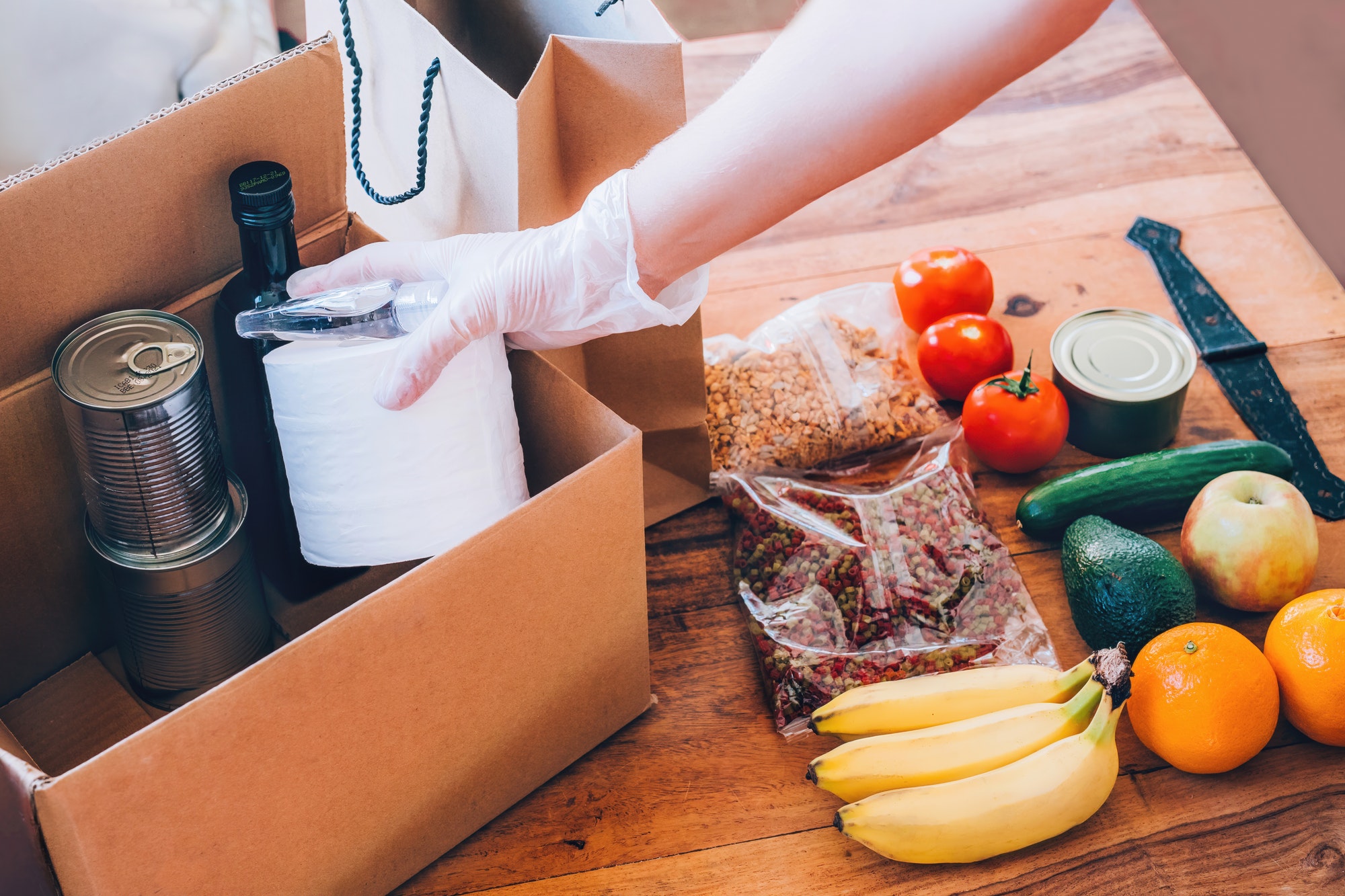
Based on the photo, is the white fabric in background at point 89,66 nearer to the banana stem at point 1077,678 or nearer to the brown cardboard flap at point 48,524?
the brown cardboard flap at point 48,524

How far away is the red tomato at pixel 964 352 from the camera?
101cm

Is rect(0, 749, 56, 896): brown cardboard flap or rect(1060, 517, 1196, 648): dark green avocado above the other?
rect(0, 749, 56, 896): brown cardboard flap

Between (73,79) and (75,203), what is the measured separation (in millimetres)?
229

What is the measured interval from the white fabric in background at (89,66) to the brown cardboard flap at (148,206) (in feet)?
0.44

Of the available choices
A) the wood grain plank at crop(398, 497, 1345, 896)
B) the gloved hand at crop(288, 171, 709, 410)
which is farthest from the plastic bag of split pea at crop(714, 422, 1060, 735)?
the gloved hand at crop(288, 171, 709, 410)

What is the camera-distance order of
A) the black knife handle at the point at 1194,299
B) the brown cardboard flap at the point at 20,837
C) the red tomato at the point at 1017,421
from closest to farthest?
1. the brown cardboard flap at the point at 20,837
2. the red tomato at the point at 1017,421
3. the black knife handle at the point at 1194,299

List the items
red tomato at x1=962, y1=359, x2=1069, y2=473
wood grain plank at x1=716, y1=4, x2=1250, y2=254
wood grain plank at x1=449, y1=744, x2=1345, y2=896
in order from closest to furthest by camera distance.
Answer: wood grain plank at x1=449, y1=744, x2=1345, y2=896, red tomato at x1=962, y1=359, x2=1069, y2=473, wood grain plank at x1=716, y1=4, x2=1250, y2=254

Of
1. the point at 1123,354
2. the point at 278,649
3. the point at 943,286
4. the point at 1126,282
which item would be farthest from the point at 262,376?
the point at 1126,282


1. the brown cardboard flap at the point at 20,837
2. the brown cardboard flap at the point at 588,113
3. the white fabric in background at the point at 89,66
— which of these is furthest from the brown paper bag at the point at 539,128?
the brown cardboard flap at the point at 20,837

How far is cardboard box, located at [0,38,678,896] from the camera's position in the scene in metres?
0.53

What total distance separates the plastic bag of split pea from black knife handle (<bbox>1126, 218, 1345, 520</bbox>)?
0.30 metres

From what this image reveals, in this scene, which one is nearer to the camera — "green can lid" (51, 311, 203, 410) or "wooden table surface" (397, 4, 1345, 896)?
"green can lid" (51, 311, 203, 410)

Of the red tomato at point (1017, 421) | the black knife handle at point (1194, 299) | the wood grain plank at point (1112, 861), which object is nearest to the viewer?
the wood grain plank at point (1112, 861)

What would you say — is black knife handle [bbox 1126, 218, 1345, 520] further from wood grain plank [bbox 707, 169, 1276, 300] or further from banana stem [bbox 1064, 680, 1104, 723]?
banana stem [bbox 1064, 680, 1104, 723]
